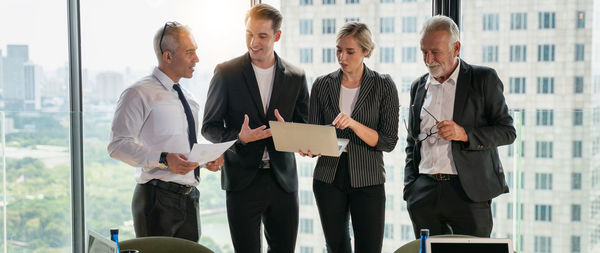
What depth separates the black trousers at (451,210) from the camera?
2961 mm

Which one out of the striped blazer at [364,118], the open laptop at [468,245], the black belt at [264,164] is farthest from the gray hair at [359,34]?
the open laptop at [468,245]

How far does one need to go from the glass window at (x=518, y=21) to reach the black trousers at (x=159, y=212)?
2561 millimetres

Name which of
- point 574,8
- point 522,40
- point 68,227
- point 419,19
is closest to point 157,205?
point 68,227

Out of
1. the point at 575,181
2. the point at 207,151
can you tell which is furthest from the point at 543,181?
the point at 207,151

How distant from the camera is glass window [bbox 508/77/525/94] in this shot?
405 centimetres

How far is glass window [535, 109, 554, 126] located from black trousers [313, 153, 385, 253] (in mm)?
1366

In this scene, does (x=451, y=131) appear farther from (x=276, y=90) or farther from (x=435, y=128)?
(x=276, y=90)

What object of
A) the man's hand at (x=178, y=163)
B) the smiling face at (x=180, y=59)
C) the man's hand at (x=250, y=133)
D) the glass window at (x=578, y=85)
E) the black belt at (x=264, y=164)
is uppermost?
the smiling face at (x=180, y=59)

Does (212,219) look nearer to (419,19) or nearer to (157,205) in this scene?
(157,205)

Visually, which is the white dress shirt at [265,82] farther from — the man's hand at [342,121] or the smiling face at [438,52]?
the smiling face at [438,52]

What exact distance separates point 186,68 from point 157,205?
0.69 m

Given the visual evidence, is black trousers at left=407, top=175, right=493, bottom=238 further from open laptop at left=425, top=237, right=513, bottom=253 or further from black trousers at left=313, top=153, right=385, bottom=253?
open laptop at left=425, top=237, right=513, bottom=253

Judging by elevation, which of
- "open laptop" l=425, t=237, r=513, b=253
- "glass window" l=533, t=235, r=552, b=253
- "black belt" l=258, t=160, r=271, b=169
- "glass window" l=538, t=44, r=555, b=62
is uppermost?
"glass window" l=538, t=44, r=555, b=62

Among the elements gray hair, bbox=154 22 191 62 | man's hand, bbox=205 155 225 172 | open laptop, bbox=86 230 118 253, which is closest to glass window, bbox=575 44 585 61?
man's hand, bbox=205 155 225 172
